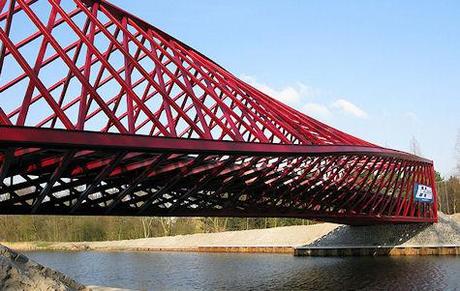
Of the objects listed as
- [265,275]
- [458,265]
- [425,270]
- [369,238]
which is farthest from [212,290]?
[369,238]

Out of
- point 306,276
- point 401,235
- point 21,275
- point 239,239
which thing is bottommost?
point 306,276

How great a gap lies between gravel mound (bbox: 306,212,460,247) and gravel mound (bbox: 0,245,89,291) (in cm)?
4686

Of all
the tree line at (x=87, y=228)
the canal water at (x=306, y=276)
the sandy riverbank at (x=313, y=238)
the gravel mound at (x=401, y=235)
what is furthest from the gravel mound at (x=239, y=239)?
the canal water at (x=306, y=276)

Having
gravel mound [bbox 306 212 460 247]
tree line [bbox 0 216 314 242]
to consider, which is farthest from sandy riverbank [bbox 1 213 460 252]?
tree line [bbox 0 216 314 242]

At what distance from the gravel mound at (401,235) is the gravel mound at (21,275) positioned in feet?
154

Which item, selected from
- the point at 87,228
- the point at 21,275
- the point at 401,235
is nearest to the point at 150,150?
the point at 21,275

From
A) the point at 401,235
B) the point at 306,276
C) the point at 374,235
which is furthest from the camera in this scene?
the point at 374,235

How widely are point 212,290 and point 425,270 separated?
53.6 feet

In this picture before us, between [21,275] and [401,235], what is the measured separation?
50288mm

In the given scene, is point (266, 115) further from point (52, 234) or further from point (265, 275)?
point (52, 234)

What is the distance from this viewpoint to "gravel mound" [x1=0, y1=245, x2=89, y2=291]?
1450cm

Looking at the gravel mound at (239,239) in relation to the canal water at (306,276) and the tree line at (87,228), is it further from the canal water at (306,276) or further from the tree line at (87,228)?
the canal water at (306,276)

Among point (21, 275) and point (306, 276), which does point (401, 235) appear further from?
point (21, 275)

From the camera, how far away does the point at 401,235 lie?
58.3 meters
